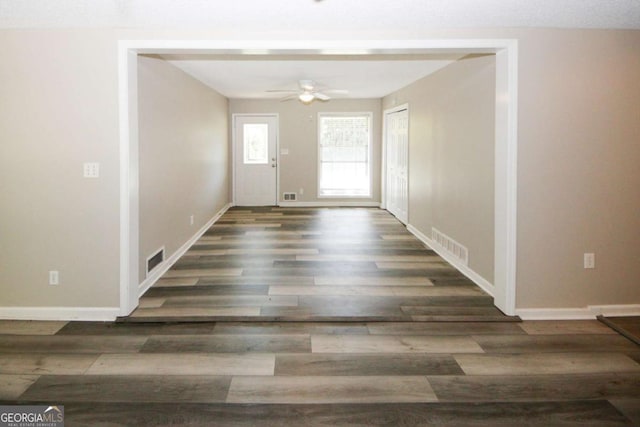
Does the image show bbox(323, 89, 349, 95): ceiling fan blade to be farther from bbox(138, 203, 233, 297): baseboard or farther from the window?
bbox(138, 203, 233, 297): baseboard

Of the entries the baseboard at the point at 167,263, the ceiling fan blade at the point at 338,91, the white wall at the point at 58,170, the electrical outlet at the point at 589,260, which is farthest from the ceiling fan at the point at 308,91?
the electrical outlet at the point at 589,260

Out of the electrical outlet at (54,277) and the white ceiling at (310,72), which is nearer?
the electrical outlet at (54,277)

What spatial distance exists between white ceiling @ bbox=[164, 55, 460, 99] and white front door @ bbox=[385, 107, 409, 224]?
63 cm

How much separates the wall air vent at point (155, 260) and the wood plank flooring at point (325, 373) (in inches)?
39.3

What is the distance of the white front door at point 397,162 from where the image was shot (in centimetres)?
750

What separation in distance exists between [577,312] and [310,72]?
13.7 ft

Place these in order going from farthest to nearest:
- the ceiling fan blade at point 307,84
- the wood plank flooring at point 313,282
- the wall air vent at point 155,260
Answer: the ceiling fan blade at point 307,84 < the wall air vent at point 155,260 < the wood plank flooring at point 313,282

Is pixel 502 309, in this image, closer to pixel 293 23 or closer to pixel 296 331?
pixel 296 331

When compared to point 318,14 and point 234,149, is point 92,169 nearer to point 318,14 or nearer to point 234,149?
point 318,14

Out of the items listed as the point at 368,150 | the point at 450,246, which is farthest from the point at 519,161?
the point at 368,150

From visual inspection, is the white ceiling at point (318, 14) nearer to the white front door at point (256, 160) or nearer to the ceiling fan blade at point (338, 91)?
the ceiling fan blade at point (338, 91)

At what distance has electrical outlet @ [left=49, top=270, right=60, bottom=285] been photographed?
3482mm

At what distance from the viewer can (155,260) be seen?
15.0 feet

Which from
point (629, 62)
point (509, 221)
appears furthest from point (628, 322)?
point (629, 62)
